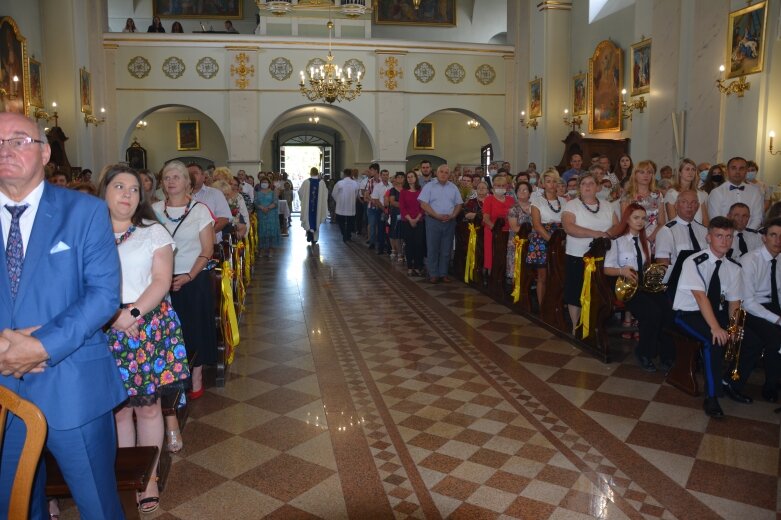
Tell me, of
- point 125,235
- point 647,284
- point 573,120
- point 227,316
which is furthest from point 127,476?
point 573,120

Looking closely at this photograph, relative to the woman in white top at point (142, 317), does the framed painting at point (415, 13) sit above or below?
above

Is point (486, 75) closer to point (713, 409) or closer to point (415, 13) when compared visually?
point (415, 13)

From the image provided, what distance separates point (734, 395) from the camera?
16.1 ft

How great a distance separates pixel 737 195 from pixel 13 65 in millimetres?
12002

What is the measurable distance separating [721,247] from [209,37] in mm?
16286

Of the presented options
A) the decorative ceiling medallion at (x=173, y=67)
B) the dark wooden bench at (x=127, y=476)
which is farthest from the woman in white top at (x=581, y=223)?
the decorative ceiling medallion at (x=173, y=67)

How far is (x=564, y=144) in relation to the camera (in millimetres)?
17406

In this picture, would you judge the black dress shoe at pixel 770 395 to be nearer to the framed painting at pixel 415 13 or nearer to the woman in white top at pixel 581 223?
the woman in white top at pixel 581 223

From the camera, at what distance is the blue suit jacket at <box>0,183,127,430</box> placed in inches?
85.0

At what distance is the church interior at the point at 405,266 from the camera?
12.1 feet

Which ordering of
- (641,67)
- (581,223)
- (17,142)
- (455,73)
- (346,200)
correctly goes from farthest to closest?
1. (455,73)
2. (346,200)
3. (641,67)
4. (581,223)
5. (17,142)

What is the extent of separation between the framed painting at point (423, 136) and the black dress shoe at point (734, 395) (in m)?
22.0

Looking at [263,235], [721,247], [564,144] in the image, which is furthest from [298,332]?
[564,144]

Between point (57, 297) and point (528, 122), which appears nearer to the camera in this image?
point (57, 297)
